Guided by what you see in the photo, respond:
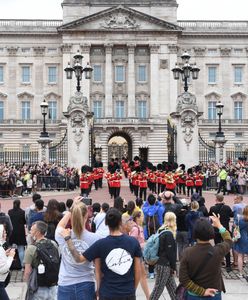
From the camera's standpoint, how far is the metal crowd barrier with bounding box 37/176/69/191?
30375mm

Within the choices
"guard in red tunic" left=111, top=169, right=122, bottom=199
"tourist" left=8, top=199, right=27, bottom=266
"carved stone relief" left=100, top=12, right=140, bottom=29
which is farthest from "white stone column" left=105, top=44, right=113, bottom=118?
"tourist" left=8, top=199, right=27, bottom=266

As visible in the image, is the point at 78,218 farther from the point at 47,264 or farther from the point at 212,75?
the point at 212,75

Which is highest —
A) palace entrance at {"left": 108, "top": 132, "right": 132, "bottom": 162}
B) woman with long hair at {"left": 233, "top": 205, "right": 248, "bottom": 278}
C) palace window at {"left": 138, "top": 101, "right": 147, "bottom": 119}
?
palace window at {"left": 138, "top": 101, "right": 147, "bottom": 119}

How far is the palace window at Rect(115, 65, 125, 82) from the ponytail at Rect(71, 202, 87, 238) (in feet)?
179

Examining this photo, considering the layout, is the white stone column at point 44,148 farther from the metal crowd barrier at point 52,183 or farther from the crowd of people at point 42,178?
the metal crowd barrier at point 52,183

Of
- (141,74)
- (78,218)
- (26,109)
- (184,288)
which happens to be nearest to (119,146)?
(141,74)

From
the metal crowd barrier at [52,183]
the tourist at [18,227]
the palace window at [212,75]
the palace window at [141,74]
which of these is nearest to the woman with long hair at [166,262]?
the tourist at [18,227]

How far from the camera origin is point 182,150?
1169 inches

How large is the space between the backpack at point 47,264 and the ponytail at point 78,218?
0.63m

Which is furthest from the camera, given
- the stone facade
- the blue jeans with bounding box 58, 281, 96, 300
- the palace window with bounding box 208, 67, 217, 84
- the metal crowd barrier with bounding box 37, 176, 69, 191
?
the palace window with bounding box 208, 67, 217, 84

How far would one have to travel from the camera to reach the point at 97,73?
60.7 metres

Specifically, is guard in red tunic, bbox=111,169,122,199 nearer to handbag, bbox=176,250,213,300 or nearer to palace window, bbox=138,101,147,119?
handbag, bbox=176,250,213,300

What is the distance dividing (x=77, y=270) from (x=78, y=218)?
620mm

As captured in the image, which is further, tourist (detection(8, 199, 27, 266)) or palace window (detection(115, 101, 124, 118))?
palace window (detection(115, 101, 124, 118))
